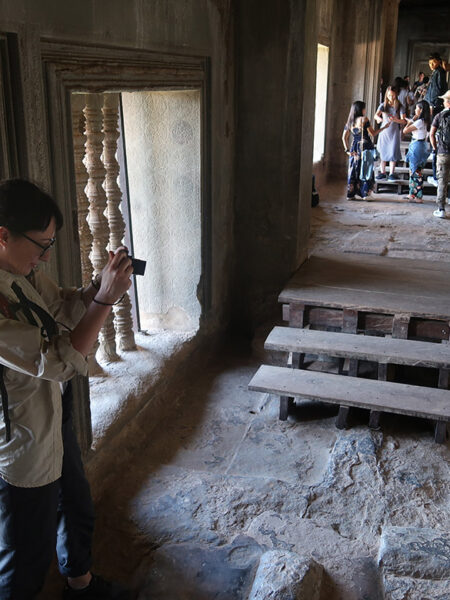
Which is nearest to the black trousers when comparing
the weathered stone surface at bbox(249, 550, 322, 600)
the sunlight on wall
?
the weathered stone surface at bbox(249, 550, 322, 600)

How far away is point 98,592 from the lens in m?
2.79

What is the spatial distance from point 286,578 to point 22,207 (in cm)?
185

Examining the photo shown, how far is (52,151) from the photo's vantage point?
2850 millimetres

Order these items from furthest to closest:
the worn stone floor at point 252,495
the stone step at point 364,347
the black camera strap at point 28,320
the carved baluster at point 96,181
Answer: the stone step at point 364,347
the carved baluster at point 96,181
the worn stone floor at point 252,495
the black camera strap at point 28,320

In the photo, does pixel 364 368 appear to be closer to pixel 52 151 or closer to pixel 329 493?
pixel 329 493

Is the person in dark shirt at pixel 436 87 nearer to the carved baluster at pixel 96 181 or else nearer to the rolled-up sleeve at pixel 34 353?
the carved baluster at pixel 96 181

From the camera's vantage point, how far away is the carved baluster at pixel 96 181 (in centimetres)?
377

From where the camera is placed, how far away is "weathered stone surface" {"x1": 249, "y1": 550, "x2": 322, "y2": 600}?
8.66 ft

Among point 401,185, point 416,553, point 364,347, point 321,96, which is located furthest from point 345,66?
point 416,553

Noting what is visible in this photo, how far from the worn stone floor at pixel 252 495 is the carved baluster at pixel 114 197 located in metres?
0.63

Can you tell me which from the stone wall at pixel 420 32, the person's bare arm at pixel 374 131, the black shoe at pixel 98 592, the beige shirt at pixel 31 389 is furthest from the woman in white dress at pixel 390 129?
the stone wall at pixel 420 32

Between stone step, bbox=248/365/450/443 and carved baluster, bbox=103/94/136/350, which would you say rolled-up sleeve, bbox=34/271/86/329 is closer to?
carved baluster, bbox=103/94/136/350

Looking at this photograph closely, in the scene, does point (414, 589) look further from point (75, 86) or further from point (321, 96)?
point (321, 96)

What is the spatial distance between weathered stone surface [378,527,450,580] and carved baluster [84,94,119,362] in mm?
2214
